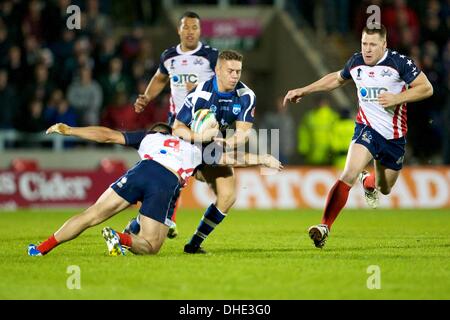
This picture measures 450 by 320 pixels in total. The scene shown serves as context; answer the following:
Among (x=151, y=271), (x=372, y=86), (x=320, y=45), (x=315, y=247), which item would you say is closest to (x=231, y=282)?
(x=151, y=271)

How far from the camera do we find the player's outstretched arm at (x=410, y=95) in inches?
454

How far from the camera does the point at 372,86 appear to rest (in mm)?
12219

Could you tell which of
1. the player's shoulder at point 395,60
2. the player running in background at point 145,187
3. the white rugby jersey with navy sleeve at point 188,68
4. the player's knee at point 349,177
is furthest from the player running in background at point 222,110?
the white rugby jersey with navy sleeve at point 188,68

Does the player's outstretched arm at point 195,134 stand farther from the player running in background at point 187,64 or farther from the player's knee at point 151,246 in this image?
the player running in background at point 187,64

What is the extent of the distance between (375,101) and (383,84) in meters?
0.24

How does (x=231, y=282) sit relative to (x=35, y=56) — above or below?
below

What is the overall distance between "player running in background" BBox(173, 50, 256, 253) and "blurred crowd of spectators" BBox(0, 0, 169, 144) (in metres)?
9.14

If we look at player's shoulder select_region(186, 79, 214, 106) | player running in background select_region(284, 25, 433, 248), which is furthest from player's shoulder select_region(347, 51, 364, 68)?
player's shoulder select_region(186, 79, 214, 106)

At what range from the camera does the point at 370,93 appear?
40.3ft

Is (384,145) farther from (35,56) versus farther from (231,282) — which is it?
(35,56)

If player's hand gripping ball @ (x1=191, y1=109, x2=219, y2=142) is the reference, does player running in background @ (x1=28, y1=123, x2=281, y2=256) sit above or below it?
below

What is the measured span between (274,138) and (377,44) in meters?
9.59

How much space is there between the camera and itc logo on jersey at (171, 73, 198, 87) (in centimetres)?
1360

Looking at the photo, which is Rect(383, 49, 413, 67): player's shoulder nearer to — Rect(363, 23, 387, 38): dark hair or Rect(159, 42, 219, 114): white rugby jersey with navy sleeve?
Rect(363, 23, 387, 38): dark hair
